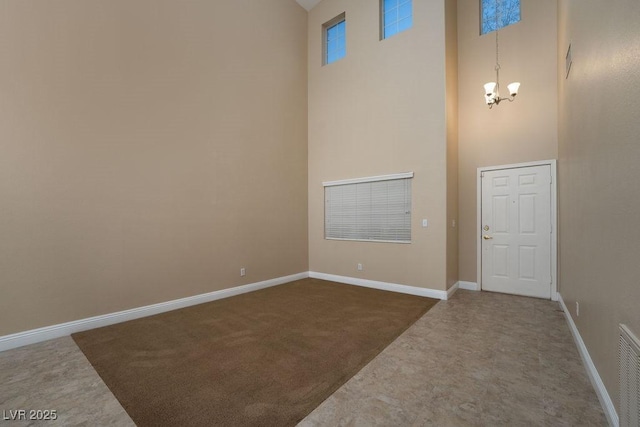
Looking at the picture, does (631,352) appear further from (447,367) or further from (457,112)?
(457,112)

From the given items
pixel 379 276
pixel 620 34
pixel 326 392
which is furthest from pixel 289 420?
pixel 379 276

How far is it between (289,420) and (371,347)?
47.1 inches

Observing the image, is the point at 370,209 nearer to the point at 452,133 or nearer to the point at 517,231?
the point at 452,133

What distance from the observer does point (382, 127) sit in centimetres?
497

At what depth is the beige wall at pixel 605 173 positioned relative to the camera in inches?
54.6

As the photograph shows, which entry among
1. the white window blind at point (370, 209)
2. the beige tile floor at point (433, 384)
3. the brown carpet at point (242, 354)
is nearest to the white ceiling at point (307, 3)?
the white window blind at point (370, 209)

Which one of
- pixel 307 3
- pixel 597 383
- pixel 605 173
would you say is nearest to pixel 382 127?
pixel 307 3

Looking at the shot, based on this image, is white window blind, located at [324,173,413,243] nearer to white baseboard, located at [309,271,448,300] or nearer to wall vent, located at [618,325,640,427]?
white baseboard, located at [309,271,448,300]

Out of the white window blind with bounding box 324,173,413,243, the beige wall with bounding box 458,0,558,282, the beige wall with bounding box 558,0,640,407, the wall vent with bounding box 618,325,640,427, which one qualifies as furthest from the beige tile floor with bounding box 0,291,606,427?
the beige wall with bounding box 458,0,558,282

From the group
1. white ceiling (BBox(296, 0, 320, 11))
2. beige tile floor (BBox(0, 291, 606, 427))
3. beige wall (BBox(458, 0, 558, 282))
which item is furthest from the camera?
white ceiling (BBox(296, 0, 320, 11))

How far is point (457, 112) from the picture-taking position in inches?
193

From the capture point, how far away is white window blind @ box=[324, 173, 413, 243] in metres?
4.75

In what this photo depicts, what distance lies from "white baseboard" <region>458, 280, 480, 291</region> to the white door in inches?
5.3

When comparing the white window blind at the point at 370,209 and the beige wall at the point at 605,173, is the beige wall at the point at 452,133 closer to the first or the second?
the white window blind at the point at 370,209
